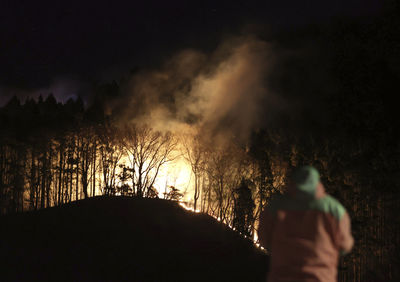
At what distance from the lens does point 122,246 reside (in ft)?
30.1

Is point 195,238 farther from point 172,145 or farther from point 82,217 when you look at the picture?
point 172,145

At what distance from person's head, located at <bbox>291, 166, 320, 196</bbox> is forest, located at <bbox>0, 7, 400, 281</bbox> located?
293 inches

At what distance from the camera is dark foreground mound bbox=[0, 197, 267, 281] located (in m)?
7.90

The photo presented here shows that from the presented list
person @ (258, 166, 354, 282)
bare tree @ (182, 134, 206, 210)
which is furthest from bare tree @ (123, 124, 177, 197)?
person @ (258, 166, 354, 282)

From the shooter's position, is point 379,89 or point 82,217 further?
point 82,217

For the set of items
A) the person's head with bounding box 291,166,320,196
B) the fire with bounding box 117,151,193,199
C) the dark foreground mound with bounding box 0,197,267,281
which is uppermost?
the fire with bounding box 117,151,193,199

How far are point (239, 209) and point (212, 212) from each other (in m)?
1.91

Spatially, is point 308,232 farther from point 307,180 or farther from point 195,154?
point 195,154

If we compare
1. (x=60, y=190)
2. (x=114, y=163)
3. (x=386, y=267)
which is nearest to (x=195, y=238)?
(x=386, y=267)

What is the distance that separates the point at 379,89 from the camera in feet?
31.0

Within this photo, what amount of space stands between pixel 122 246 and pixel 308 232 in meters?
7.46

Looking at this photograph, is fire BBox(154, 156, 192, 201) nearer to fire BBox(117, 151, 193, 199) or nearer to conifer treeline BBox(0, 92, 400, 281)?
fire BBox(117, 151, 193, 199)

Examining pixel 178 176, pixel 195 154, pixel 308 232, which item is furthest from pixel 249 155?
pixel 308 232

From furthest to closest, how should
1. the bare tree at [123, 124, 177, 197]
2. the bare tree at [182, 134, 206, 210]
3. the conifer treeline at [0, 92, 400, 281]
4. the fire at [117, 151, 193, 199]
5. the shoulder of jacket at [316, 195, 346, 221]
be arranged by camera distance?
the fire at [117, 151, 193, 199] → the bare tree at [123, 124, 177, 197] → the bare tree at [182, 134, 206, 210] → the conifer treeline at [0, 92, 400, 281] → the shoulder of jacket at [316, 195, 346, 221]
